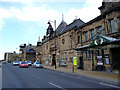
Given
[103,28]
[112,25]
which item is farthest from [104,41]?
[103,28]

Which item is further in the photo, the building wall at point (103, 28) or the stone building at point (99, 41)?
the building wall at point (103, 28)

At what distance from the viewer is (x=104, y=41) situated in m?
12.4

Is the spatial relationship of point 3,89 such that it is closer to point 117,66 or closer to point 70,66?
point 117,66

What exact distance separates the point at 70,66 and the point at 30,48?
54.9 m

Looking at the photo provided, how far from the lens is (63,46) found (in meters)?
27.9

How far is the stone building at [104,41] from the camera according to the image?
14.7 m

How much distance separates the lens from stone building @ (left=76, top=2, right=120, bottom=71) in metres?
14.7

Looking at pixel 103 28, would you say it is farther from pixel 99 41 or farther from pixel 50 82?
pixel 50 82

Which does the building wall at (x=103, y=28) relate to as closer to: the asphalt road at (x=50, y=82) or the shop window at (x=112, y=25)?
the shop window at (x=112, y=25)

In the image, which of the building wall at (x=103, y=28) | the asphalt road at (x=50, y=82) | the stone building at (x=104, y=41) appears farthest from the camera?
the building wall at (x=103, y=28)

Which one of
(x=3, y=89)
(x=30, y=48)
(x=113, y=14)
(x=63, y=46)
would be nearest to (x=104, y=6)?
(x=113, y=14)

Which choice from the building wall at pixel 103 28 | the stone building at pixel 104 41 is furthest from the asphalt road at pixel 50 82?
the building wall at pixel 103 28

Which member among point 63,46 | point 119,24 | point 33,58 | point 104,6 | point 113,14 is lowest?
point 33,58

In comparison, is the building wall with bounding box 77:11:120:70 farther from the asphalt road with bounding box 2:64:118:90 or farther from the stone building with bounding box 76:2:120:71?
the asphalt road with bounding box 2:64:118:90
